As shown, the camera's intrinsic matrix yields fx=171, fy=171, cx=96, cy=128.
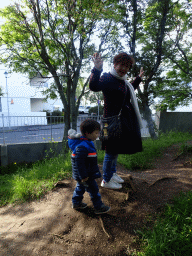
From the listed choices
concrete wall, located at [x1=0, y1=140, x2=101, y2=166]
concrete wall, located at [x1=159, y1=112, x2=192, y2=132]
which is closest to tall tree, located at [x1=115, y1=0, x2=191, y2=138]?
concrete wall, located at [x1=159, y1=112, x2=192, y2=132]

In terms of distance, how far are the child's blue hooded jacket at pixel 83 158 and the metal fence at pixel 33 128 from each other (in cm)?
518

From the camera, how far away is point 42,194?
3016 millimetres

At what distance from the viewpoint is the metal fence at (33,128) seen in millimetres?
7266

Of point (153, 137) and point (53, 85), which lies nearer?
point (53, 85)

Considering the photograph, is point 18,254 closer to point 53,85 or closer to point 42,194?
point 42,194

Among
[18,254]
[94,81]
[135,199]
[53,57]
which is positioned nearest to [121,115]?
[94,81]

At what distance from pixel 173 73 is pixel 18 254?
8.88 m

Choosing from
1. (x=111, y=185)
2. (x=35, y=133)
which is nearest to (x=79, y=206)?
(x=111, y=185)

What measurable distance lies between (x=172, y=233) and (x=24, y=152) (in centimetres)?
624

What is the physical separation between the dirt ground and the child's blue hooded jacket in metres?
0.59

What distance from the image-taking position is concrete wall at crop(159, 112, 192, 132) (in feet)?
31.9

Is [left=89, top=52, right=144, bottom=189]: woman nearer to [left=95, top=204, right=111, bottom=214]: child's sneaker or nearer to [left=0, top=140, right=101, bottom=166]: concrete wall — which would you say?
[left=95, top=204, right=111, bottom=214]: child's sneaker

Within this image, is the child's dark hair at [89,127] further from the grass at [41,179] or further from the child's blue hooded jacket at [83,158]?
the grass at [41,179]

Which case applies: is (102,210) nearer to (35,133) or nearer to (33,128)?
(35,133)
